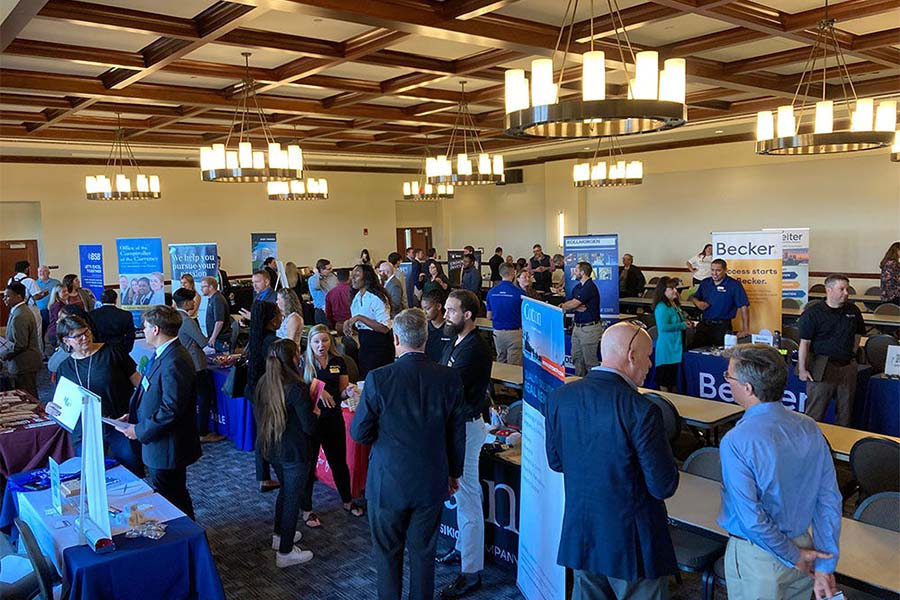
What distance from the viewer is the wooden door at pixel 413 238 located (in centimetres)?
2003

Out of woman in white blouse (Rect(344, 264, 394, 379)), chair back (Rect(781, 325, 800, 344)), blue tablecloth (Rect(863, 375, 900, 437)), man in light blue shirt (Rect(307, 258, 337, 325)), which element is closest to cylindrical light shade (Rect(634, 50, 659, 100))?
blue tablecloth (Rect(863, 375, 900, 437))

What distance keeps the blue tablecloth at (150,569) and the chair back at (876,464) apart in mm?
3235

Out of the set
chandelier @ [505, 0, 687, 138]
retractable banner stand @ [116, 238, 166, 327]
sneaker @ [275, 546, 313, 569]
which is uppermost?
chandelier @ [505, 0, 687, 138]

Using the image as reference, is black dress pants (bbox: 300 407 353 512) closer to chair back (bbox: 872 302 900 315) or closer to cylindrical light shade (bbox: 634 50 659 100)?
cylindrical light shade (bbox: 634 50 659 100)

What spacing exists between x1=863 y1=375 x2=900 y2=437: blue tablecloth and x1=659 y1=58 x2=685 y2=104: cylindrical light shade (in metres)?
3.96

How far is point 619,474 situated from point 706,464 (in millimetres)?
1444

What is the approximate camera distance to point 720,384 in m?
6.85

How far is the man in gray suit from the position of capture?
6695mm

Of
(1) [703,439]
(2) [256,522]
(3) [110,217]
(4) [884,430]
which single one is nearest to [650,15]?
(1) [703,439]

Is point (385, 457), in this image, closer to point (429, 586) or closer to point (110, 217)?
point (429, 586)

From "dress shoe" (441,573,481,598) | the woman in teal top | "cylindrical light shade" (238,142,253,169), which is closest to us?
"dress shoe" (441,573,481,598)

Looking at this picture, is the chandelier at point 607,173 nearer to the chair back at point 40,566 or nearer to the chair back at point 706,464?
the chair back at point 706,464

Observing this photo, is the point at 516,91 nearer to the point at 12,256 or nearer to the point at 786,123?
the point at 786,123

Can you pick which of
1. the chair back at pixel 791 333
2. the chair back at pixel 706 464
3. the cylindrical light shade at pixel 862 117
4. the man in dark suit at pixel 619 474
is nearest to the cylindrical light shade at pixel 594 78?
the man in dark suit at pixel 619 474
